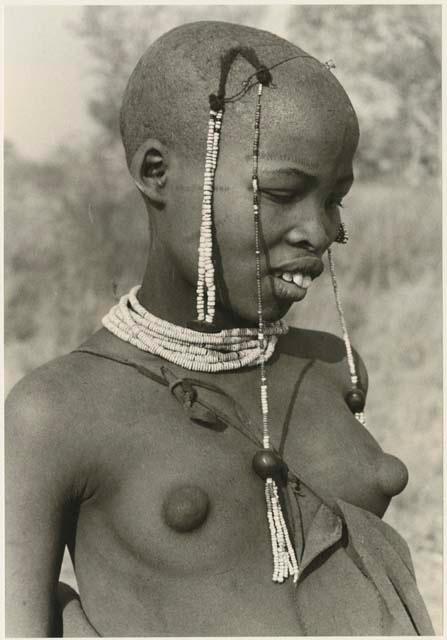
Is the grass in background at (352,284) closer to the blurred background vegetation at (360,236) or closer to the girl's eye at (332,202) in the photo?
the blurred background vegetation at (360,236)

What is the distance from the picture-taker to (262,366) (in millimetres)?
2230

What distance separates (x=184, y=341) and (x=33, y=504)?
52cm

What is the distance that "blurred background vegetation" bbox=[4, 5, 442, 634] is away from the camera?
502 cm

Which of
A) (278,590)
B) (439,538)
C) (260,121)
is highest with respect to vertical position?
(260,121)

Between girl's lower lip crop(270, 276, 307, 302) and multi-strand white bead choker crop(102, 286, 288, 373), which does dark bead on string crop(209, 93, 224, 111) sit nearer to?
girl's lower lip crop(270, 276, 307, 302)

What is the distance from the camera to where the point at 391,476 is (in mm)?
2348

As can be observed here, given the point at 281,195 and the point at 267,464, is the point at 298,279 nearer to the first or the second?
the point at 281,195

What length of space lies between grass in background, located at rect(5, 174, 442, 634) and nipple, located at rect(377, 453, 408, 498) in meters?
3.03

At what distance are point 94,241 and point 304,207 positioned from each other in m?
4.07

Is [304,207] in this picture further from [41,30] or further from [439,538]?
[439,538]

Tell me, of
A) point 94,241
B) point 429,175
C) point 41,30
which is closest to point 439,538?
point 429,175

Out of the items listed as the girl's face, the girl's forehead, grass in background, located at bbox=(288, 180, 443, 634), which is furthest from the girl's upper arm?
grass in background, located at bbox=(288, 180, 443, 634)

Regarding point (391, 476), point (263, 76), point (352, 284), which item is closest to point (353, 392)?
point (391, 476)

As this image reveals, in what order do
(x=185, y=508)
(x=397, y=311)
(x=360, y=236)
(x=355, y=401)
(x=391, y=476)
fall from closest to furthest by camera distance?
(x=185, y=508)
(x=391, y=476)
(x=355, y=401)
(x=397, y=311)
(x=360, y=236)
